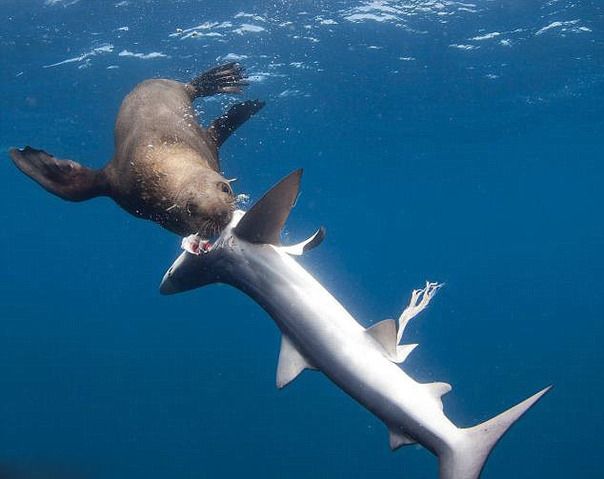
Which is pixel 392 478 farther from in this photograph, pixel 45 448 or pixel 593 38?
pixel 45 448

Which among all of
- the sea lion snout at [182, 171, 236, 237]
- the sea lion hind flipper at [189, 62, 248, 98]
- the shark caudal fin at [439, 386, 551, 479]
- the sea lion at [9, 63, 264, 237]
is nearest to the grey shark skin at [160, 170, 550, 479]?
the shark caudal fin at [439, 386, 551, 479]

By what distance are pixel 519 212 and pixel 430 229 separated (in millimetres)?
20972

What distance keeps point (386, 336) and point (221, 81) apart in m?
5.23

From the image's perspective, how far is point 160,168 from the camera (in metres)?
5.43

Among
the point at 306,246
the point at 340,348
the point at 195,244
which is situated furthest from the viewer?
the point at 306,246

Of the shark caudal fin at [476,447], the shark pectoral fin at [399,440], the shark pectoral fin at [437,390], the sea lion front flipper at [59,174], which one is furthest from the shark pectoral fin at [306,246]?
the sea lion front flipper at [59,174]

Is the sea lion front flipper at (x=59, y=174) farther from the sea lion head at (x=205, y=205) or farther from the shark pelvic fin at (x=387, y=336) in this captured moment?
the shark pelvic fin at (x=387, y=336)

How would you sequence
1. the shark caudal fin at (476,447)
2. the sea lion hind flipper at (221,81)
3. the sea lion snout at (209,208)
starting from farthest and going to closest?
the sea lion hind flipper at (221,81) → the sea lion snout at (209,208) → the shark caudal fin at (476,447)

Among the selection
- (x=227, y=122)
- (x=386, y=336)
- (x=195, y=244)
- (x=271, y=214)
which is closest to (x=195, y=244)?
(x=195, y=244)

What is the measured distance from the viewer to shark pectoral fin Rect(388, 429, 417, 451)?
3.94m

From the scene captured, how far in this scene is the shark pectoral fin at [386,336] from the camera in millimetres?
4109

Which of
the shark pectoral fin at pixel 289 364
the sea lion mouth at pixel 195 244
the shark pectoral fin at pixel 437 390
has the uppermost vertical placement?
the sea lion mouth at pixel 195 244

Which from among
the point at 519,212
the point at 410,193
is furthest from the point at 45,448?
the point at 519,212

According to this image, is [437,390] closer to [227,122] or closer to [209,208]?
[209,208]
